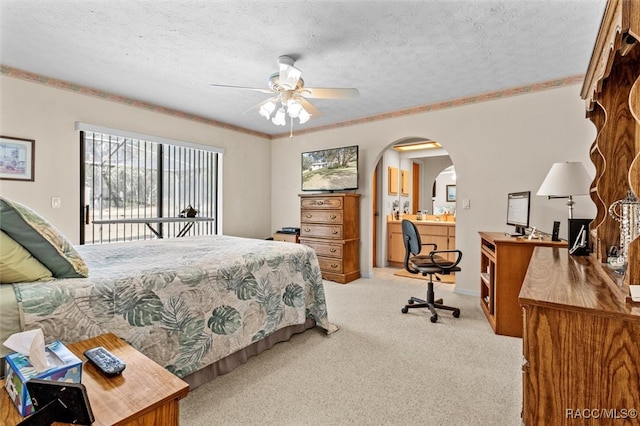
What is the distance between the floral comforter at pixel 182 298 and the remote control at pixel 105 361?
0.30m

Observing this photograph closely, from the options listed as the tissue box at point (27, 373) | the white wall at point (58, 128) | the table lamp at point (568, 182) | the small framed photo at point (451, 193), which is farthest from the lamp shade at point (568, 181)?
the white wall at point (58, 128)

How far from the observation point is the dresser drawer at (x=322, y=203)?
4.55 metres

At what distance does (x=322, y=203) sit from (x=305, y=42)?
2512 mm

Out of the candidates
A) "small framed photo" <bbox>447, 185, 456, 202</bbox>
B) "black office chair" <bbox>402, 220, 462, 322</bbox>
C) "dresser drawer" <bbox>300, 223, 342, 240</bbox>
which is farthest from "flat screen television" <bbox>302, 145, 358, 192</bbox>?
"small framed photo" <bbox>447, 185, 456, 202</bbox>

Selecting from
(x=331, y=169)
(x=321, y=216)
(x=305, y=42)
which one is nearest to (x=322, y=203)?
(x=321, y=216)

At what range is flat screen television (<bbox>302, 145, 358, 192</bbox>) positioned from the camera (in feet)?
15.6

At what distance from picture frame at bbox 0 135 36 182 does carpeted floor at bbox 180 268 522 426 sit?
2927mm

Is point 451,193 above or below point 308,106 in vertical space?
below

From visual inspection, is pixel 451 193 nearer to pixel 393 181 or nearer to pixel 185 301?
pixel 393 181

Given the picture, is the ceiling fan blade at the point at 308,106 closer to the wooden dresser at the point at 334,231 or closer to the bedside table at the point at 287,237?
the wooden dresser at the point at 334,231

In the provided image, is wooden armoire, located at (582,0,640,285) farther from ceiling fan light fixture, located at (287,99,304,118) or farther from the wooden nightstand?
the wooden nightstand

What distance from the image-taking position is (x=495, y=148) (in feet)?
12.0

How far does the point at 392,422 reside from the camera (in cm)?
161

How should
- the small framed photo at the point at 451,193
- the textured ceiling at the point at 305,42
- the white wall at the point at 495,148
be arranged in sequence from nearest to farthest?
the textured ceiling at the point at 305,42, the white wall at the point at 495,148, the small framed photo at the point at 451,193
